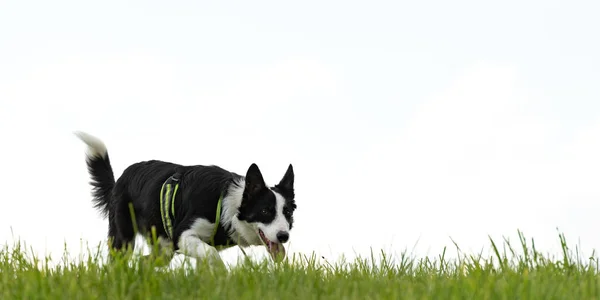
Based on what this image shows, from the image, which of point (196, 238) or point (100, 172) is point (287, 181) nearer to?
point (196, 238)

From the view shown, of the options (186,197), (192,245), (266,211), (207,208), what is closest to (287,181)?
(266,211)

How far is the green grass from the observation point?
4410mm

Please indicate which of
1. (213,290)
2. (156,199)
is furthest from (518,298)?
(156,199)

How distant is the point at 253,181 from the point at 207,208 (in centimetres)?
63

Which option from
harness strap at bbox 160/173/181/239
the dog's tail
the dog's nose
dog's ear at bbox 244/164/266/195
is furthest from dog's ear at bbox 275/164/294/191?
the dog's tail

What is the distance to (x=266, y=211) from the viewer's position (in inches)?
284

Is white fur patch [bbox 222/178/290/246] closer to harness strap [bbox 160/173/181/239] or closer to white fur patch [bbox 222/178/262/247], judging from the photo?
white fur patch [bbox 222/178/262/247]

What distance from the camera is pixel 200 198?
7.38m

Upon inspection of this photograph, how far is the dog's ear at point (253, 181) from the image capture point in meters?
7.04

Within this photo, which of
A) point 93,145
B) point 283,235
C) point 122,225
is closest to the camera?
point 283,235

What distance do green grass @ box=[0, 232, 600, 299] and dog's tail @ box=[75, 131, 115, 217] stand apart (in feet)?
10.7

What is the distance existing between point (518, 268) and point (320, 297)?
1902mm

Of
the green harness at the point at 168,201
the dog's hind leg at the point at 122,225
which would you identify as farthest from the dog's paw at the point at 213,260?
the dog's hind leg at the point at 122,225

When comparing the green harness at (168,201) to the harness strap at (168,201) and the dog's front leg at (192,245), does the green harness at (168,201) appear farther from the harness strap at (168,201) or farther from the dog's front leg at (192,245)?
the dog's front leg at (192,245)
